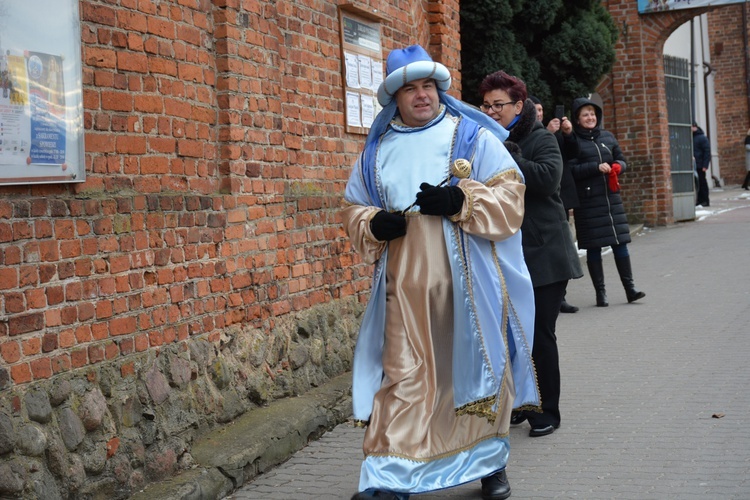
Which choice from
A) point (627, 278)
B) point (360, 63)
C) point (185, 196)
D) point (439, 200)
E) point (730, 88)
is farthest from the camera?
point (730, 88)

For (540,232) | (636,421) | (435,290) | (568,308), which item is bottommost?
(636,421)

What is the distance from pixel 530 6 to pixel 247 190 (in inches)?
342

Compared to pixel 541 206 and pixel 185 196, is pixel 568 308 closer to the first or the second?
pixel 541 206

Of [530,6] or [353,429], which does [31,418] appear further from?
[530,6]

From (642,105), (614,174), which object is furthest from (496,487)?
(642,105)

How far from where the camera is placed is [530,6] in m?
14.0

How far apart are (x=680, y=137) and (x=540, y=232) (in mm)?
15116

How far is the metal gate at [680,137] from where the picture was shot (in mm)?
20062

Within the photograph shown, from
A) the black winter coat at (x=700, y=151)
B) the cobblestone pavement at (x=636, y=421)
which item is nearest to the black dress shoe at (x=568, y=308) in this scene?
the cobblestone pavement at (x=636, y=421)

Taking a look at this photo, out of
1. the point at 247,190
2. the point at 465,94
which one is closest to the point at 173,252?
the point at 247,190

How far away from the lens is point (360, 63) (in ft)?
26.4

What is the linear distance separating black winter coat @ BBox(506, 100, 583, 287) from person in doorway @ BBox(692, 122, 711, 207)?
19340mm

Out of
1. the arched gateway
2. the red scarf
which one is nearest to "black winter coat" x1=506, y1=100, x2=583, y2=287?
the red scarf

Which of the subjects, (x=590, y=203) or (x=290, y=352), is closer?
(x=290, y=352)
